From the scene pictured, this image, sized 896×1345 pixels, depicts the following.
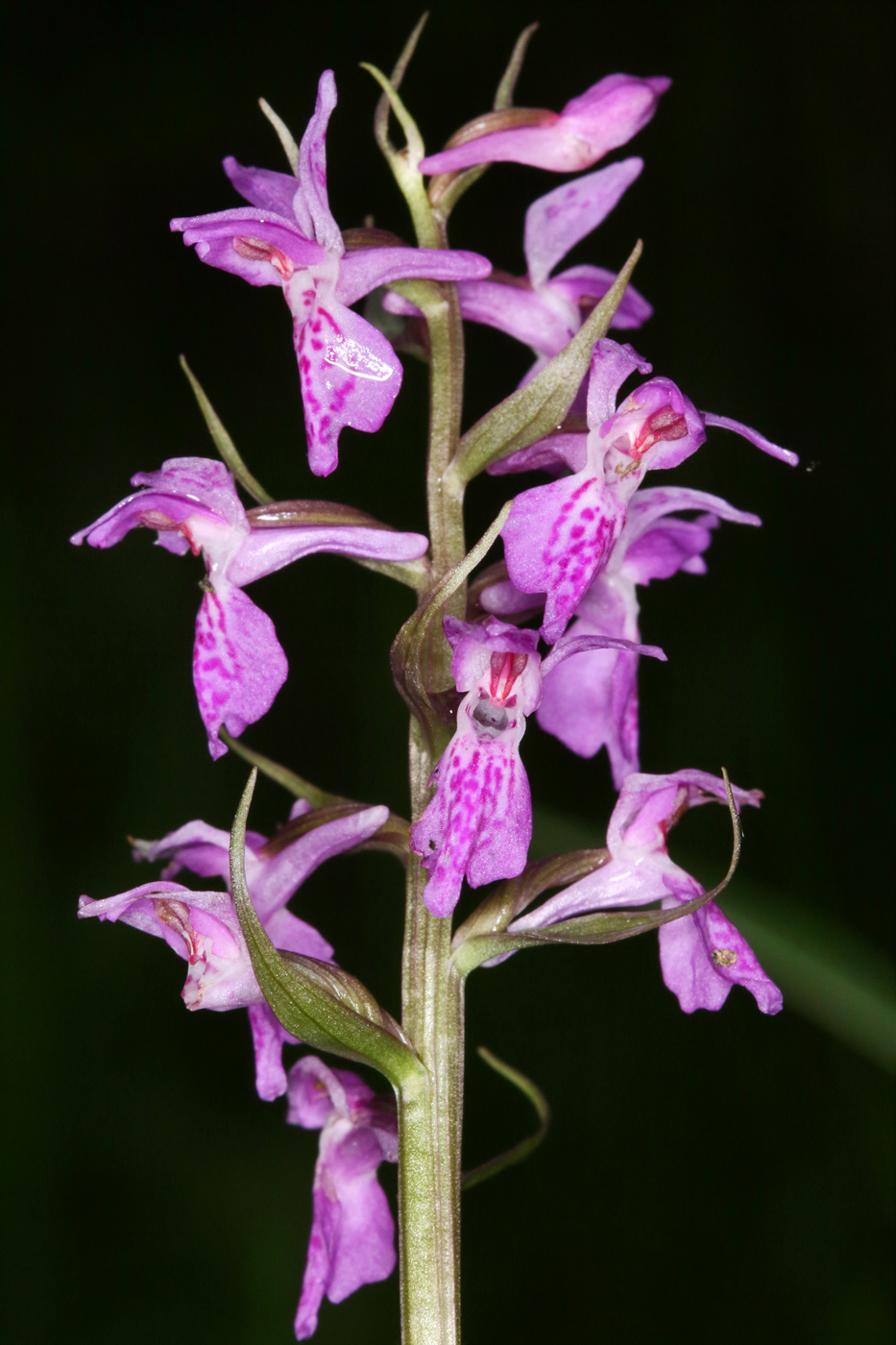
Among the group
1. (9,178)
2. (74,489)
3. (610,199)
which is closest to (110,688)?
(74,489)

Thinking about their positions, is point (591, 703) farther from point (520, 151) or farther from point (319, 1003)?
point (520, 151)

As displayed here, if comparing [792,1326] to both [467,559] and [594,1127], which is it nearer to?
[594,1127]

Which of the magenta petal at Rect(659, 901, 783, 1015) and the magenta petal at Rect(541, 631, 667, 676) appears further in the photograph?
the magenta petal at Rect(659, 901, 783, 1015)

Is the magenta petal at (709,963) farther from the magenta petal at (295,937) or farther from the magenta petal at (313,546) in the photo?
the magenta petal at (313,546)

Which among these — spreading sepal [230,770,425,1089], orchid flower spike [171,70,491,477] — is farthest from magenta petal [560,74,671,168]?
spreading sepal [230,770,425,1089]

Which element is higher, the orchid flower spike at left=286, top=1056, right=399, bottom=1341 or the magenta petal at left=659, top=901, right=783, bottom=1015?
the magenta petal at left=659, top=901, right=783, bottom=1015

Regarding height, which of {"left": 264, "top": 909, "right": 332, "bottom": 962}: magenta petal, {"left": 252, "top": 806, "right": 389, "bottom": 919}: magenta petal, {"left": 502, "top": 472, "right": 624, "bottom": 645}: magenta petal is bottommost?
{"left": 264, "top": 909, "right": 332, "bottom": 962}: magenta petal

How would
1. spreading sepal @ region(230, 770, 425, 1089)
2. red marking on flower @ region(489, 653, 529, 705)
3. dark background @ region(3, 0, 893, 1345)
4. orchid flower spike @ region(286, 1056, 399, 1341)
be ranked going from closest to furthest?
spreading sepal @ region(230, 770, 425, 1089)
red marking on flower @ region(489, 653, 529, 705)
orchid flower spike @ region(286, 1056, 399, 1341)
dark background @ region(3, 0, 893, 1345)

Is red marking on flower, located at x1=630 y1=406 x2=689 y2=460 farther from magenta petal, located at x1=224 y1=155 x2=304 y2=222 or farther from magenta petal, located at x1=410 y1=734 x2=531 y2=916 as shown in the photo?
magenta petal, located at x1=224 y1=155 x2=304 y2=222
